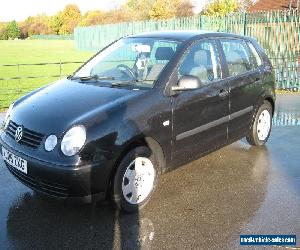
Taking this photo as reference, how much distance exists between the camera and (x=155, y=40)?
5.53m

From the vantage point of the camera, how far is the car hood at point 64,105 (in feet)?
13.8

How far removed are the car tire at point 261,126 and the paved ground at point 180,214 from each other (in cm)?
76

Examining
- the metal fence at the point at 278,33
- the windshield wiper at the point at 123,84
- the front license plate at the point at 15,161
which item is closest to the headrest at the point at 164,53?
the windshield wiper at the point at 123,84

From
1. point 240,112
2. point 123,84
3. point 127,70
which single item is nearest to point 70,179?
point 123,84

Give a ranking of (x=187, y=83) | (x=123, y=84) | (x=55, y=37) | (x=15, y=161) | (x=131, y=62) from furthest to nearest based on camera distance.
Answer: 1. (x=55, y=37)
2. (x=131, y=62)
3. (x=123, y=84)
4. (x=187, y=83)
5. (x=15, y=161)

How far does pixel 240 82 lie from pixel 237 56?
43 centimetres

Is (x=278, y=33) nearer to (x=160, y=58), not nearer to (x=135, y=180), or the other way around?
(x=160, y=58)

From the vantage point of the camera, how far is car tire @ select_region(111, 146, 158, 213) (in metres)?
4.27

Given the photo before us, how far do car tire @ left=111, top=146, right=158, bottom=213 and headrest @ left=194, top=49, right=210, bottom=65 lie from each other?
4.68 ft

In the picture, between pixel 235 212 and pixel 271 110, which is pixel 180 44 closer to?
pixel 235 212

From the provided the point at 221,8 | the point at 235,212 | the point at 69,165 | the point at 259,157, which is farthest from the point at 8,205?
the point at 221,8

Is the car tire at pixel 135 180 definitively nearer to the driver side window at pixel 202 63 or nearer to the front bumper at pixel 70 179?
the front bumper at pixel 70 179

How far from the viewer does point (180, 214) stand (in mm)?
4488

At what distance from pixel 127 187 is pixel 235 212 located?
117 centimetres
